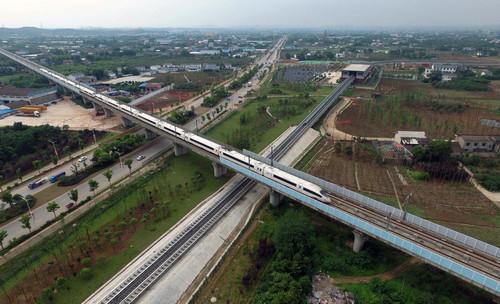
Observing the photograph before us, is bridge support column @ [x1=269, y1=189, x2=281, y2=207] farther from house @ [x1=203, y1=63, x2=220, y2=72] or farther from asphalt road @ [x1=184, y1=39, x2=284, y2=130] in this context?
house @ [x1=203, y1=63, x2=220, y2=72]

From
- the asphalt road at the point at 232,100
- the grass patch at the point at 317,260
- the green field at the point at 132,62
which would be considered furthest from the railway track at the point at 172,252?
the green field at the point at 132,62

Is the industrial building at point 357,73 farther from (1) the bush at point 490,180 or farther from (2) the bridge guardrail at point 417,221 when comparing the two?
(2) the bridge guardrail at point 417,221

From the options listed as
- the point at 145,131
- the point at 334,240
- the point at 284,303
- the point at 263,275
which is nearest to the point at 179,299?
the point at 263,275

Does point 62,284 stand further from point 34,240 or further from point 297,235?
point 297,235

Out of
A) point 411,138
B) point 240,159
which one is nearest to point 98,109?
point 240,159

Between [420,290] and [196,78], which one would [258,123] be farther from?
[196,78]

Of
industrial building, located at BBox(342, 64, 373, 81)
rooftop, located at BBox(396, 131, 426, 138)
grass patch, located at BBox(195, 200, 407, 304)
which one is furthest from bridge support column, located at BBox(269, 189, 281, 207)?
industrial building, located at BBox(342, 64, 373, 81)

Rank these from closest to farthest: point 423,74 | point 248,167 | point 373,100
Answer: point 248,167
point 373,100
point 423,74
